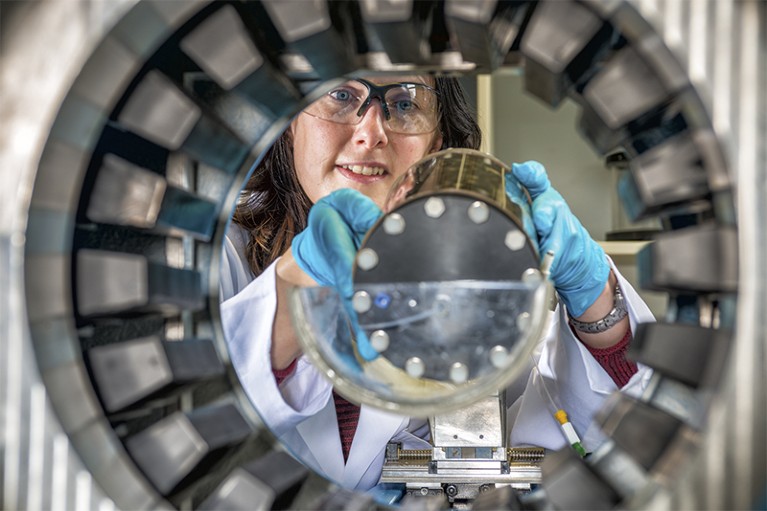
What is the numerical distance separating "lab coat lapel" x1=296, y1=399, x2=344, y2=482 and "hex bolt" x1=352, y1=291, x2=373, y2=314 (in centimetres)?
72

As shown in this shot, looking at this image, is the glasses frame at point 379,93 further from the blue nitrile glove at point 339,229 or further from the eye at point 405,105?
the blue nitrile glove at point 339,229

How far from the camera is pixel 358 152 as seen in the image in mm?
1447

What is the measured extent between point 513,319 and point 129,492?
249mm

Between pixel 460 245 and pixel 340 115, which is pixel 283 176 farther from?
pixel 460 245

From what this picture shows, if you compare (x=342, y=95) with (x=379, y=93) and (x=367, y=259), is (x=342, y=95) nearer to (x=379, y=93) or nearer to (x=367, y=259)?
(x=379, y=93)

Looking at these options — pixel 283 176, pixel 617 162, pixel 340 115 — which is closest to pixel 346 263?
pixel 340 115

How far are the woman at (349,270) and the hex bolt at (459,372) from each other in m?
0.16

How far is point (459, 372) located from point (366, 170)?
3.35 ft

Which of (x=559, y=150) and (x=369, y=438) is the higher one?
(x=559, y=150)

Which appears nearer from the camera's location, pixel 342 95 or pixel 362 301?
pixel 362 301

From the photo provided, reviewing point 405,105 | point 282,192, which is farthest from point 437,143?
point 282,192

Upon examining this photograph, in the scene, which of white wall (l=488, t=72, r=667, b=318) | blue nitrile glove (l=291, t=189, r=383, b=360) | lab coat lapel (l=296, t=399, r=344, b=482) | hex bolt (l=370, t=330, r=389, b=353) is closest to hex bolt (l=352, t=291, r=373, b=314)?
hex bolt (l=370, t=330, r=389, b=353)

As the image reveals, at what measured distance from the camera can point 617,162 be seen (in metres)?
2.11

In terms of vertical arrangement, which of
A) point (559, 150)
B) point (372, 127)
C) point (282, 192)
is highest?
point (559, 150)
